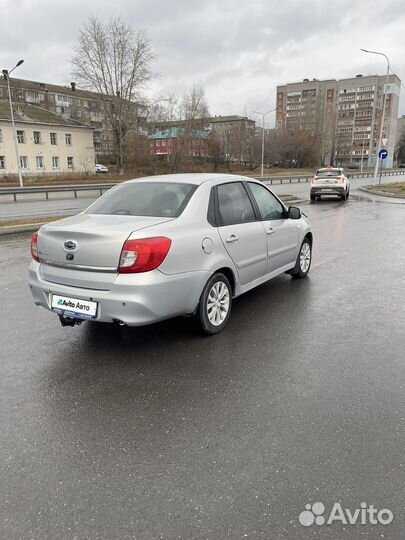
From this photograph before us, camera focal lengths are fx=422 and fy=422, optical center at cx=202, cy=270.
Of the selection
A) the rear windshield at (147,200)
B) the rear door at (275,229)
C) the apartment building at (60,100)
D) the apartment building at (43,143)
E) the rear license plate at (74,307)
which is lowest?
the rear license plate at (74,307)

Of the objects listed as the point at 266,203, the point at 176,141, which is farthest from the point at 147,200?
the point at 176,141

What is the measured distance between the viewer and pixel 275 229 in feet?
18.2

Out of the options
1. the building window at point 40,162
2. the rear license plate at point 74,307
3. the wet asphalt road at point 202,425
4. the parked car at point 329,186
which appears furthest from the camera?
the building window at point 40,162

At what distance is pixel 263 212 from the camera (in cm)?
544

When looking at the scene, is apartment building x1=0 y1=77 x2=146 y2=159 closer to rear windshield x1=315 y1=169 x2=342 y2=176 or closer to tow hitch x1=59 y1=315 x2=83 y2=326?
rear windshield x1=315 y1=169 x2=342 y2=176

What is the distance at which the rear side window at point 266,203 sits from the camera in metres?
5.46

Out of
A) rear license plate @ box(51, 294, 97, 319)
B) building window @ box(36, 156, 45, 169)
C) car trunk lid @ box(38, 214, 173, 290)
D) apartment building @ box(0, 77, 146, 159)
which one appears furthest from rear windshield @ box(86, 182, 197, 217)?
apartment building @ box(0, 77, 146, 159)

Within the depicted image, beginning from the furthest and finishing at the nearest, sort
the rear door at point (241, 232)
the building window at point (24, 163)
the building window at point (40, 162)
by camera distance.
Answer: the building window at point (40, 162) < the building window at point (24, 163) < the rear door at point (241, 232)

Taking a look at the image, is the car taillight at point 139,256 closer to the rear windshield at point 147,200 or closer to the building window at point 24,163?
the rear windshield at point 147,200

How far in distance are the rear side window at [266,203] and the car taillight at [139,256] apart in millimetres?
2120

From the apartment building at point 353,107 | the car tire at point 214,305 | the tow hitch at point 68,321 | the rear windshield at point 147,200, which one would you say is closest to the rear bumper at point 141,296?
the car tire at point 214,305

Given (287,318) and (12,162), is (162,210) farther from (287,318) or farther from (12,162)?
(12,162)

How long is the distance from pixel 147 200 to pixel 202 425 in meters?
2.50

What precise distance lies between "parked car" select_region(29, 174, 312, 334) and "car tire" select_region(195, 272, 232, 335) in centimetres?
1
